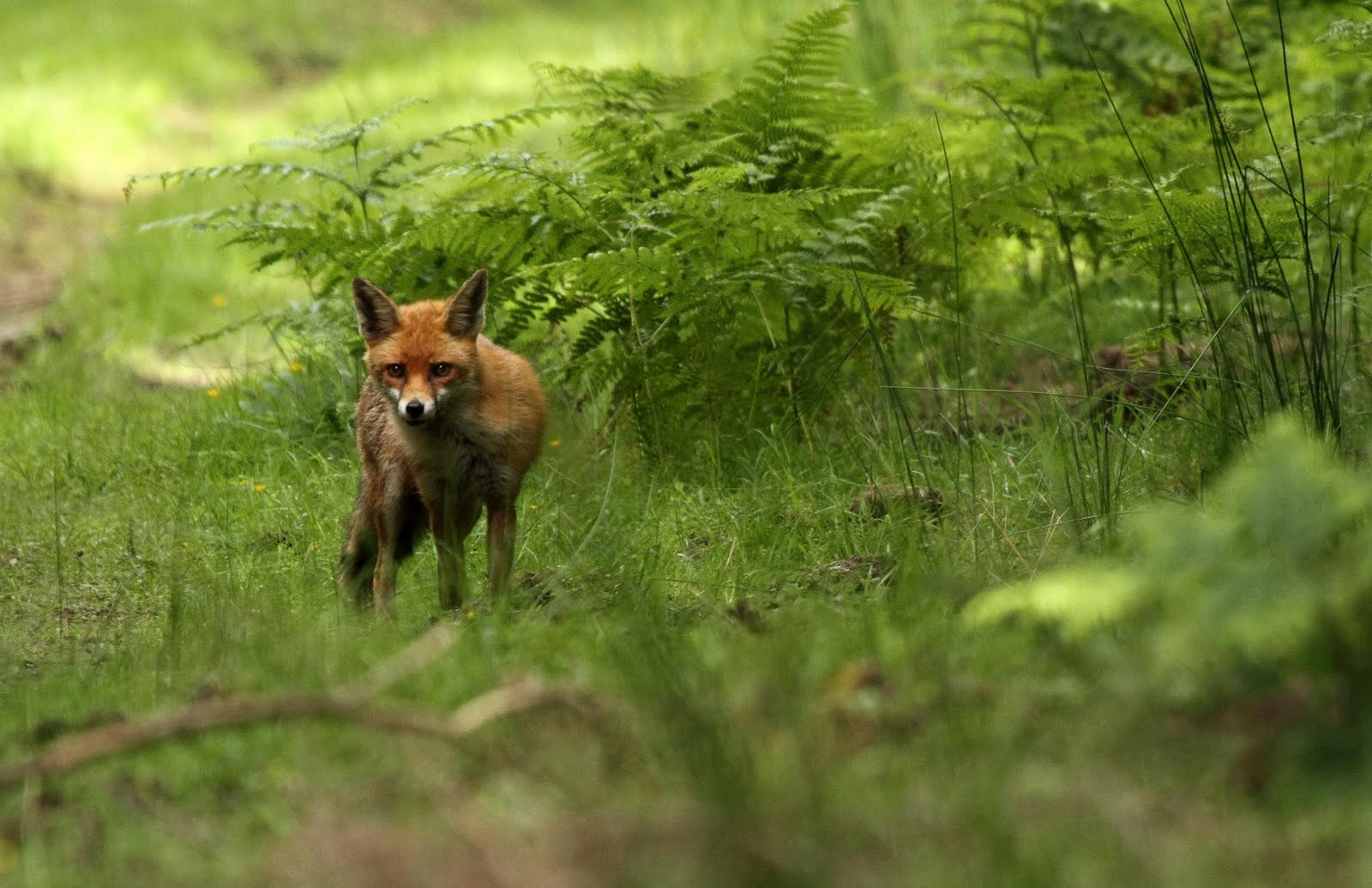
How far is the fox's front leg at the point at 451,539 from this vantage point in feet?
18.2

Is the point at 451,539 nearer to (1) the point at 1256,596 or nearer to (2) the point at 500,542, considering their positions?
(2) the point at 500,542

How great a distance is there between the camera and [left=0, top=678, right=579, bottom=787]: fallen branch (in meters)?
3.06

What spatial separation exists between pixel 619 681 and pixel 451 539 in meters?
2.51

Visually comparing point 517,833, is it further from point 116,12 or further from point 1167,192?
point 116,12

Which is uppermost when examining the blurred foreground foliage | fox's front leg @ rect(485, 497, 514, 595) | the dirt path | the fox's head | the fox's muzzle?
the blurred foreground foliage

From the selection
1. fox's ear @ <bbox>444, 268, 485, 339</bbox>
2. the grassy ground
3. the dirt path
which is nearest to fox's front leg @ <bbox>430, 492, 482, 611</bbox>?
the grassy ground

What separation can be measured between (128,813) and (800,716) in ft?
4.66

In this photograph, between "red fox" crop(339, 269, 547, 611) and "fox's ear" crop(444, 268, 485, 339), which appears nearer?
"red fox" crop(339, 269, 547, 611)

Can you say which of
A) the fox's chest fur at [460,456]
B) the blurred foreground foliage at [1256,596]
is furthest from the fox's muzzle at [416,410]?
the blurred foreground foliage at [1256,596]

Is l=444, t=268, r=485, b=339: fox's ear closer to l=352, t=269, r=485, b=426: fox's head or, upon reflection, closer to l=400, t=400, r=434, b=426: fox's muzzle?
l=352, t=269, r=485, b=426: fox's head

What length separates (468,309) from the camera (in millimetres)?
6172

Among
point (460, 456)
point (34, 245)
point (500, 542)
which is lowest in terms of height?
point (34, 245)

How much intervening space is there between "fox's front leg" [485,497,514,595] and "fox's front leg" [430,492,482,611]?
108 mm

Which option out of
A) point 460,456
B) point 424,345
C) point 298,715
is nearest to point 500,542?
point 460,456
